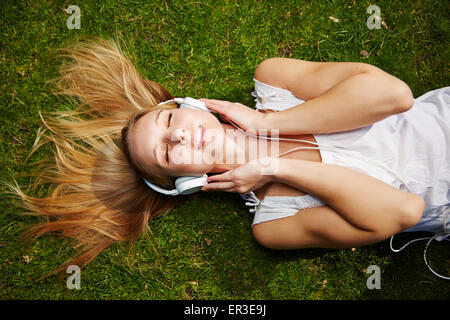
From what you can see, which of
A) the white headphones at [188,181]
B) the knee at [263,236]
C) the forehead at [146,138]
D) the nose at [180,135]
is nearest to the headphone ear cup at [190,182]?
the white headphones at [188,181]

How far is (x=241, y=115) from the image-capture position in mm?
2994

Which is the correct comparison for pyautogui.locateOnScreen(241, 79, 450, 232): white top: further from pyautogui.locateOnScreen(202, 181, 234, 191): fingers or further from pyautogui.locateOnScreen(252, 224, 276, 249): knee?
pyautogui.locateOnScreen(202, 181, 234, 191): fingers

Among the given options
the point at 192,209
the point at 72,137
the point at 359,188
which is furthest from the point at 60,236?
the point at 359,188

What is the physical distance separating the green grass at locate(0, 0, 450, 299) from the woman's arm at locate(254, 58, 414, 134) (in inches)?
24.2

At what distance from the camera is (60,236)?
336 cm

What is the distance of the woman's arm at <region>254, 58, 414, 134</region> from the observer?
2.61m

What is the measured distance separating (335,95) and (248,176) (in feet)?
3.32

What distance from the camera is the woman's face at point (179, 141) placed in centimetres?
259

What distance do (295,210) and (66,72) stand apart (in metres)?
2.86

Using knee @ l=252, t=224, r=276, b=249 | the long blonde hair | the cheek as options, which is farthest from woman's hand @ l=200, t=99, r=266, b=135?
knee @ l=252, t=224, r=276, b=249

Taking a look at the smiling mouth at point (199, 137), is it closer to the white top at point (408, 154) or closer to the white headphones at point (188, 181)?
the white headphones at point (188, 181)

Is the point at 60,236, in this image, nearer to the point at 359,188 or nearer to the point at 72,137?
the point at 72,137

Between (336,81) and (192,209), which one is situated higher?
(336,81)
